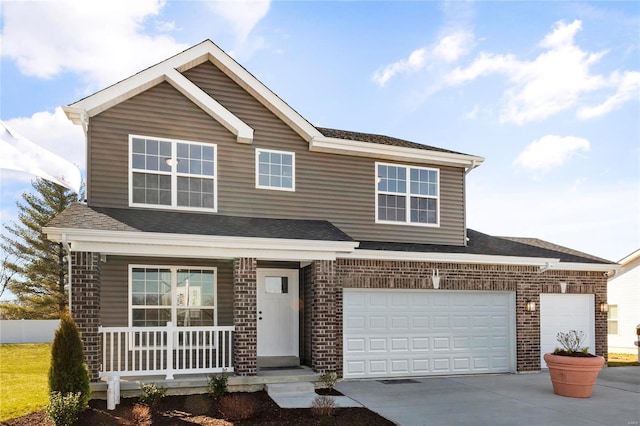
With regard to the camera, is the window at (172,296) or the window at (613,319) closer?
the window at (172,296)

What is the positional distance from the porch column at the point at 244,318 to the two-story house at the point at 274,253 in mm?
29

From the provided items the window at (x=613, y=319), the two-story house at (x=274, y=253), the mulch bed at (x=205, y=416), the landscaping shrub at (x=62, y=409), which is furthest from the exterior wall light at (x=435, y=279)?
the window at (x=613, y=319)

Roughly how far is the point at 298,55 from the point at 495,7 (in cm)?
512

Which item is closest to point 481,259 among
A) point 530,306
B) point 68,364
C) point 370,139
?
point 530,306

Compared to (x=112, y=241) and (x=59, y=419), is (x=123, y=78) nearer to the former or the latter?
(x=112, y=241)

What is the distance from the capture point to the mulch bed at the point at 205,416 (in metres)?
8.29

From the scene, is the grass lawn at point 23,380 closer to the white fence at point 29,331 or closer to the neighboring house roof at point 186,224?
the white fence at point 29,331

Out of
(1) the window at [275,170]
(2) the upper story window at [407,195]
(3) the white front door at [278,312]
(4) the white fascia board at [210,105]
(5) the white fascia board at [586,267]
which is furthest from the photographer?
(5) the white fascia board at [586,267]

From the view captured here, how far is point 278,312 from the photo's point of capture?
12.6m

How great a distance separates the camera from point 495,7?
1276 cm

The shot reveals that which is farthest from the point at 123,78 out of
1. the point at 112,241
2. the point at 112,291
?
the point at 112,291

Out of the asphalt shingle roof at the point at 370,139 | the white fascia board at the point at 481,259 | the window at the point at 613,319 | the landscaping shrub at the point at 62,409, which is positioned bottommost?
the window at the point at 613,319

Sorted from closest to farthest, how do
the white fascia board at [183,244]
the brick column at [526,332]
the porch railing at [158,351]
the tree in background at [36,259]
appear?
the white fascia board at [183,244] → the porch railing at [158,351] → the brick column at [526,332] → the tree in background at [36,259]

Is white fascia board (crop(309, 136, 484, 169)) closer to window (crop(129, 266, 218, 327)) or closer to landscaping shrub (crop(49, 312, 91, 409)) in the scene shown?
window (crop(129, 266, 218, 327))
